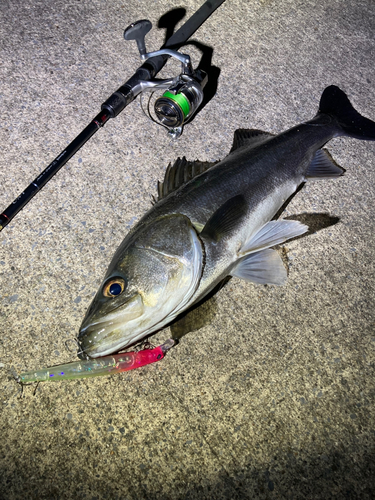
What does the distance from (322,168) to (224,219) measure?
107 cm

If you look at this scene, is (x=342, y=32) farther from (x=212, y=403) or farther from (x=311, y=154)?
(x=212, y=403)

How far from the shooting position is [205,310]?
2.35m

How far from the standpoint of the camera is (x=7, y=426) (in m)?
1.98

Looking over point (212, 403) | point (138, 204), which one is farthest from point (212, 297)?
point (138, 204)

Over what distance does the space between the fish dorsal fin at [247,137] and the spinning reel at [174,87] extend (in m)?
0.41

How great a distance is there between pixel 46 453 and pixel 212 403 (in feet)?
3.12

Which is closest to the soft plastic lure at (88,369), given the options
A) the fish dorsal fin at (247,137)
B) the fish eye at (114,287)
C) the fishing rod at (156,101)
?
the fish eye at (114,287)

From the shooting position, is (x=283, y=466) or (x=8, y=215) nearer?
(x=283, y=466)

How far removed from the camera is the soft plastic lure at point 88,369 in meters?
2.08

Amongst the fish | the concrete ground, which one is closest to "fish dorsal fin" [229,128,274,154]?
the fish

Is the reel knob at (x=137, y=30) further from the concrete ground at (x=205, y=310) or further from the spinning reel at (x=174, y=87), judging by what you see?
the concrete ground at (x=205, y=310)

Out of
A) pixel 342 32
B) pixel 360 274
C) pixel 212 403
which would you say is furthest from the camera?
pixel 342 32

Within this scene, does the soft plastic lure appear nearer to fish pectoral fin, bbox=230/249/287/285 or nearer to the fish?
the fish

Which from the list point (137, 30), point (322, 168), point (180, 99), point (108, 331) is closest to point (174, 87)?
point (180, 99)
